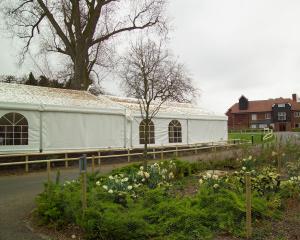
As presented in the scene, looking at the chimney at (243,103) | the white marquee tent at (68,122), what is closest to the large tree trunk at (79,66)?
the white marquee tent at (68,122)

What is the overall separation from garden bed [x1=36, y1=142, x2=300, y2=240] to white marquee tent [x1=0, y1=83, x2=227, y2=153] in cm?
865

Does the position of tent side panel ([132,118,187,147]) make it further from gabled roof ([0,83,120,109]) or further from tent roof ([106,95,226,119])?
gabled roof ([0,83,120,109])

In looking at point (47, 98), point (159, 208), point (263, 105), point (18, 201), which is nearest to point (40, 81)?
point (47, 98)

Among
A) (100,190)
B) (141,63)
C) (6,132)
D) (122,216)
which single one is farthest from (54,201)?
(141,63)

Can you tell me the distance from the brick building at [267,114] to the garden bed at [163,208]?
7635cm

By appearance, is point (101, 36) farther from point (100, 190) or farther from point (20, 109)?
point (100, 190)

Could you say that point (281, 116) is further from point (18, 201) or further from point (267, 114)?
point (18, 201)

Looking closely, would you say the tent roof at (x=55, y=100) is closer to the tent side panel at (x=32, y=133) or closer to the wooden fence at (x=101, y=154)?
the tent side panel at (x=32, y=133)

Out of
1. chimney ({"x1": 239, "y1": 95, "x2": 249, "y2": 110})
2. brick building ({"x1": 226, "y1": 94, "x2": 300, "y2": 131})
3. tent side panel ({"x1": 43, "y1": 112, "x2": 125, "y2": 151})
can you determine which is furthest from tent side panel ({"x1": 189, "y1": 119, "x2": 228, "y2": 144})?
chimney ({"x1": 239, "y1": 95, "x2": 249, "y2": 110})

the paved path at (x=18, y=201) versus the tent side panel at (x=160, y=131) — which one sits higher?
the tent side panel at (x=160, y=131)

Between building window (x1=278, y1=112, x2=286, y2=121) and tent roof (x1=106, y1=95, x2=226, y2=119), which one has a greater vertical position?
building window (x1=278, y1=112, x2=286, y2=121)

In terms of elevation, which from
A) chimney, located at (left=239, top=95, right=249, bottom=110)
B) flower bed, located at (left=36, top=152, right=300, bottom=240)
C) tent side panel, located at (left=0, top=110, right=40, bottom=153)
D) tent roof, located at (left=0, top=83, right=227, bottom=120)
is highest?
chimney, located at (left=239, top=95, right=249, bottom=110)

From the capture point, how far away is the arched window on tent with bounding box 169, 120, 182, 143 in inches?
946

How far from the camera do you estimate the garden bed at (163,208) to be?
6039 millimetres
